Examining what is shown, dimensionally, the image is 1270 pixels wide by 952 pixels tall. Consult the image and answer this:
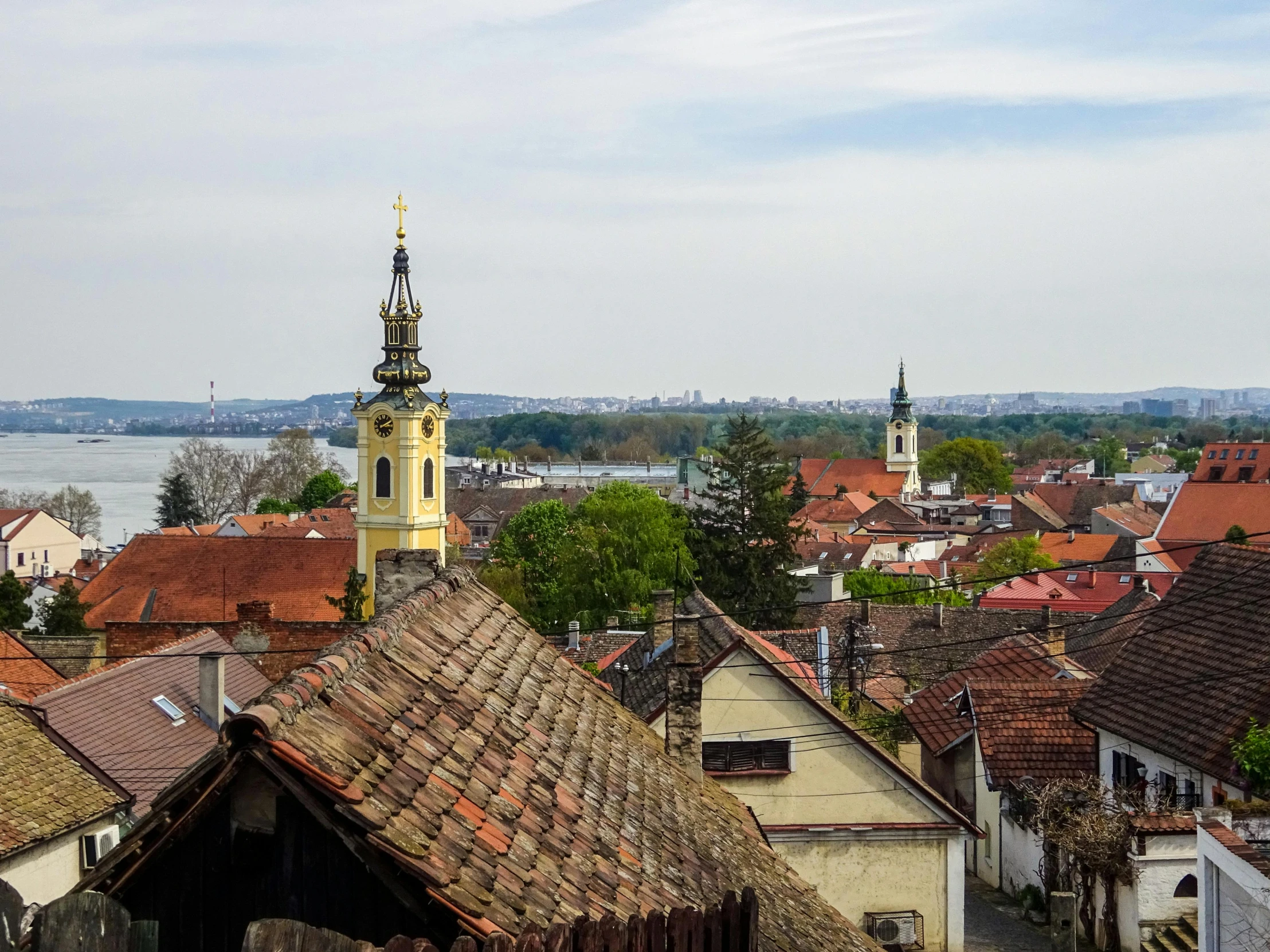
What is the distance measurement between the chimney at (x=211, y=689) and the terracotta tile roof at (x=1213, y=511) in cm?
5531

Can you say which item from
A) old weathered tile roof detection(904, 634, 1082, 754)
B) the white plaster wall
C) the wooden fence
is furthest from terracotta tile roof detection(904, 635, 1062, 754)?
the wooden fence

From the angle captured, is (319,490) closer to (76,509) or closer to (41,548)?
(76,509)

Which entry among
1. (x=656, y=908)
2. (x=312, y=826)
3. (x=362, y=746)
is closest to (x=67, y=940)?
(x=312, y=826)

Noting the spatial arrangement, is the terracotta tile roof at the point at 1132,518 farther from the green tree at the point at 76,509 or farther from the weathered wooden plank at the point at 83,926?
the weathered wooden plank at the point at 83,926

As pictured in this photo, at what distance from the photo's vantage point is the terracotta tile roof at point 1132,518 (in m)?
77.1

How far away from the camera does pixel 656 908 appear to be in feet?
16.1

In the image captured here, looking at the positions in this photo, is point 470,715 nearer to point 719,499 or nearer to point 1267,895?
point 1267,895

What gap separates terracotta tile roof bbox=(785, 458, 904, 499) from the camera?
411 feet

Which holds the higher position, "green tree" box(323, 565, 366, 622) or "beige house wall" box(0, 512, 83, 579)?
"green tree" box(323, 565, 366, 622)

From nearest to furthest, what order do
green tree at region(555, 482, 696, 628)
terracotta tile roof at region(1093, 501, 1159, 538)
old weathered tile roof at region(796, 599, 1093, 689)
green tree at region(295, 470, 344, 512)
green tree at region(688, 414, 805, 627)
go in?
old weathered tile roof at region(796, 599, 1093, 689), green tree at region(688, 414, 805, 627), green tree at region(555, 482, 696, 628), terracotta tile roof at region(1093, 501, 1159, 538), green tree at region(295, 470, 344, 512)

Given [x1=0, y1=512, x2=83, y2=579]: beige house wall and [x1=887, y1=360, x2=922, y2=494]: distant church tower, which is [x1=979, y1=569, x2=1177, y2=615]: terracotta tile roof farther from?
[x1=887, y1=360, x2=922, y2=494]: distant church tower

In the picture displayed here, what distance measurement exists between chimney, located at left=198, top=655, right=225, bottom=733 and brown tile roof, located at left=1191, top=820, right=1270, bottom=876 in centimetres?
1181

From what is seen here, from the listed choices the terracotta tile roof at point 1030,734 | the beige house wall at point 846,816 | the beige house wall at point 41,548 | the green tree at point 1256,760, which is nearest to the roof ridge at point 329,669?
the beige house wall at point 846,816

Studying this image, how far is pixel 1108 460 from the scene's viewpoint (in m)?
171
